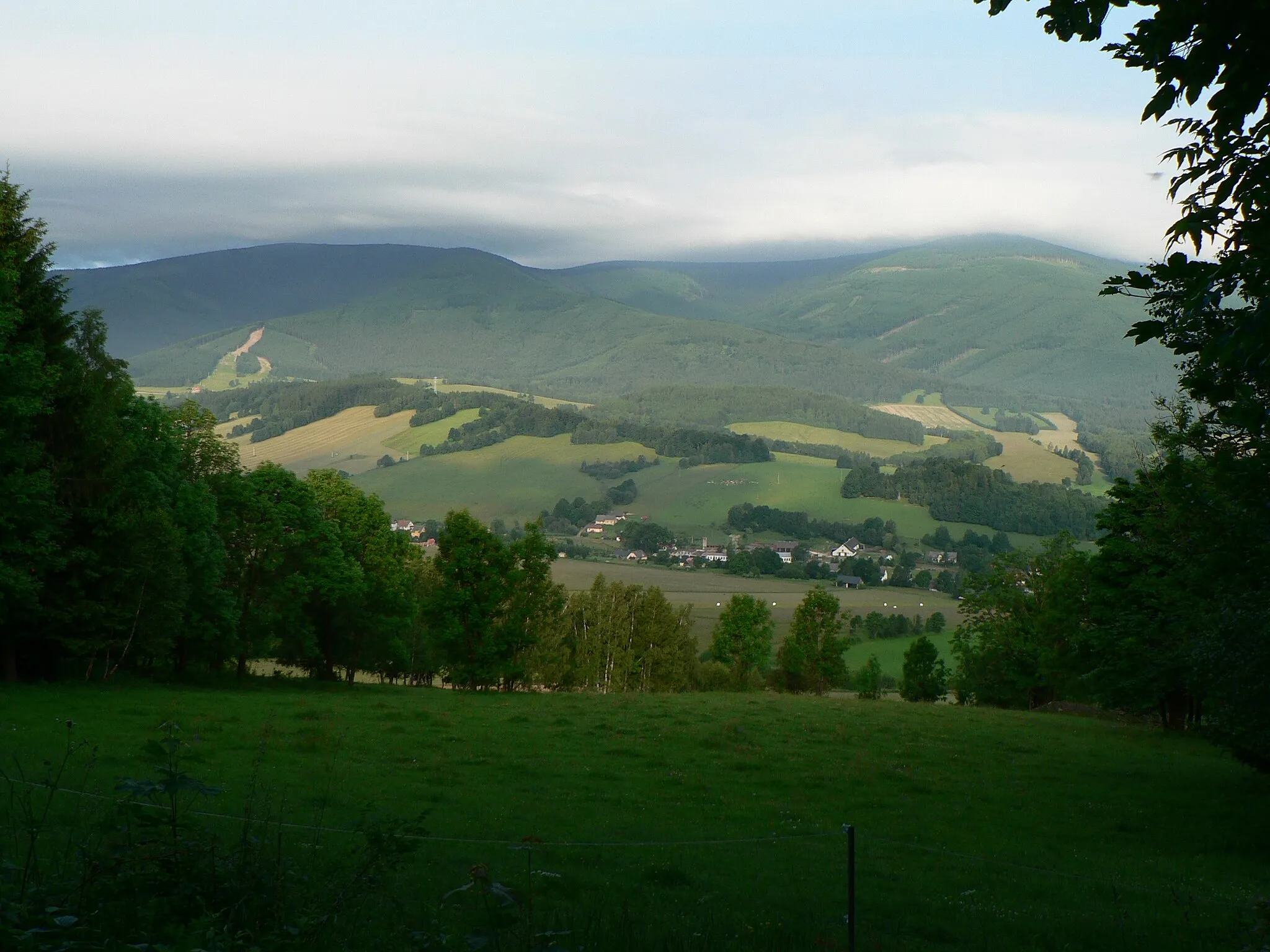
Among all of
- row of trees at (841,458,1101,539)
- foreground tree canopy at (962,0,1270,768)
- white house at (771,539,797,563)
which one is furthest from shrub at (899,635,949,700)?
row of trees at (841,458,1101,539)

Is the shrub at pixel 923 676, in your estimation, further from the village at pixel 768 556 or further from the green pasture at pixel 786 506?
the green pasture at pixel 786 506

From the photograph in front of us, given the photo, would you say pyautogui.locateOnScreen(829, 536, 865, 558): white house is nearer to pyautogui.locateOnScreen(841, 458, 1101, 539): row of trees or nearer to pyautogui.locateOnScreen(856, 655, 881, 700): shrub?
pyautogui.locateOnScreen(841, 458, 1101, 539): row of trees

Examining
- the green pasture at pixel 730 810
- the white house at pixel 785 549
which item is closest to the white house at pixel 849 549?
the white house at pixel 785 549

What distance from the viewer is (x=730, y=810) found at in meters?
18.3

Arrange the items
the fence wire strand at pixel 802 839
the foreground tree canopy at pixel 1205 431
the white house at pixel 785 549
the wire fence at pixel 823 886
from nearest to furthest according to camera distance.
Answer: the foreground tree canopy at pixel 1205 431 → the wire fence at pixel 823 886 → the fence wire strand at pixel 802 839 → the white house at pixel 785 549

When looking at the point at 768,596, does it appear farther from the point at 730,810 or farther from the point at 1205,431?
the point at 1205,431

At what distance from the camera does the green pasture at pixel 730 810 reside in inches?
441

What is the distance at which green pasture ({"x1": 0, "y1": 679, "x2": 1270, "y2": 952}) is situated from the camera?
1120cm

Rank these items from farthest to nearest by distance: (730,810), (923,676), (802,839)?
(923,676)
(730,810)
(802,839)

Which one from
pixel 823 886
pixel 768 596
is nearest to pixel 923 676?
pixel 768 596

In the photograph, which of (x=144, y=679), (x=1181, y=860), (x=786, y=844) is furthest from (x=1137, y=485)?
(x=144, y=679)

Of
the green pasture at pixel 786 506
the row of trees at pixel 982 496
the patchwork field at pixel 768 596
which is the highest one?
the row of trees at pixel 982 496

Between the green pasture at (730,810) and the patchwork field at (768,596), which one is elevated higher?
the green pasture at (730,810)

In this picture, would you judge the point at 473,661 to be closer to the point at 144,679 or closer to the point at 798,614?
the point at 144,679
